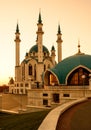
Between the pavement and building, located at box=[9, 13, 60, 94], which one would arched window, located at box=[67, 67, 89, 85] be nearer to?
the pavement

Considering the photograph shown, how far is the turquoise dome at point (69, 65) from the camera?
45.3m

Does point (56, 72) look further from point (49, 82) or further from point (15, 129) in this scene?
point (15, 129)

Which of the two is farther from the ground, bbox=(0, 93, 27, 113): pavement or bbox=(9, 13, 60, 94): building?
bbox=(9, 13, 60, 94): building

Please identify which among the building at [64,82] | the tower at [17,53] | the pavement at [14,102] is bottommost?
the pavement at [14,102]

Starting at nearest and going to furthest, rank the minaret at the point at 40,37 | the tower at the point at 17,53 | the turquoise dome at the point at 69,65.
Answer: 1. the turquoise dome at the point at 69,65
2. the minaret at the point at 40,37
3. the tower at the point at 17,53

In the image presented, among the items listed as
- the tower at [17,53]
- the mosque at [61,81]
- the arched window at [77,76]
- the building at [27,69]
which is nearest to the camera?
the mosque at [61,81]

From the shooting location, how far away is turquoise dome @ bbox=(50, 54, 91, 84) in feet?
149

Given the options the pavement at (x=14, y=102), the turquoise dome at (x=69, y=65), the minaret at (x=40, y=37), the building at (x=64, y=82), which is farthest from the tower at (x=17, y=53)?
the turquoise dome at (x=69, y=65)

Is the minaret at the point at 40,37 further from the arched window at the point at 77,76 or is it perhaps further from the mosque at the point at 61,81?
the arched window at the point at 77,76

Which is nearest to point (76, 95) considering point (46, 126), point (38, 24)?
point (46, 126)

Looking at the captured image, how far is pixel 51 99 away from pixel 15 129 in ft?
92.7

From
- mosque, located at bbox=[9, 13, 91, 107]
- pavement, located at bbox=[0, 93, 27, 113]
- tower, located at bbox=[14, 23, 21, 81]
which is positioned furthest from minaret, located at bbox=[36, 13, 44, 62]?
pavement, located at bbox=[0, 93, 27, 113]

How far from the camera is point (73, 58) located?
161 ft

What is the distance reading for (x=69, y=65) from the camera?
46.7 metres
